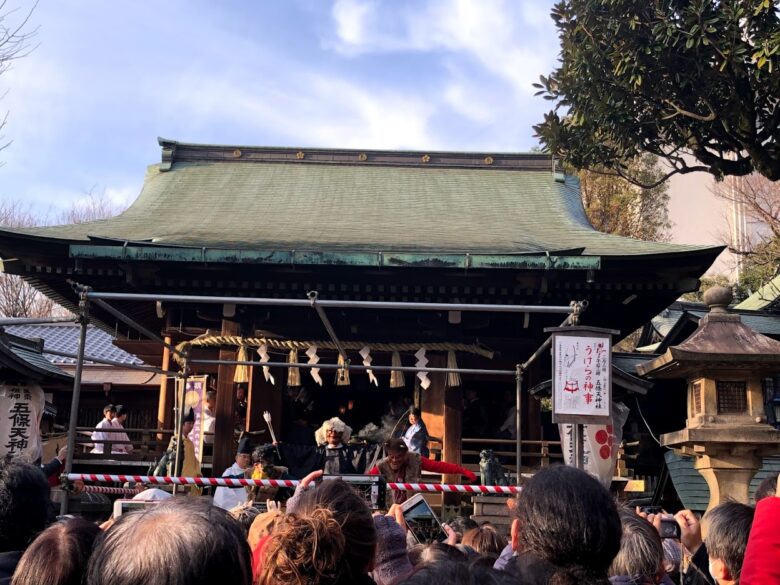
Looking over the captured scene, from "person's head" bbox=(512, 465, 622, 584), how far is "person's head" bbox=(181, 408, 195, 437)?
26.7 feet

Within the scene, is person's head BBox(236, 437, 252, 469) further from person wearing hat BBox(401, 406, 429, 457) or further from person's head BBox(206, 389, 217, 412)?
person wearing hat BBox(401, 406, 429, 457)

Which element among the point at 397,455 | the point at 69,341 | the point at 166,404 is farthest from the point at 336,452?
the point at 69,341

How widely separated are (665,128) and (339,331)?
5.18 m

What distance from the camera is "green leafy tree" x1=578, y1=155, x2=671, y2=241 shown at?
A: 2467 cm

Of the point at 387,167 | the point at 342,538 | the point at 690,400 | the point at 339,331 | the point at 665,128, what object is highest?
the point at 387,167

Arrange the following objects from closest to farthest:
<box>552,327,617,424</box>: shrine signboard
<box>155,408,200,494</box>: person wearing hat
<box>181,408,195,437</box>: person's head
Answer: <box>552,327,617,424</box>: shrine signboard → <box>155,408,200,494</box>: person wearing hat → <box>181,408,195,437</box>: person's head

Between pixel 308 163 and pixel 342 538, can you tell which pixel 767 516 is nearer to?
pixel 342 538

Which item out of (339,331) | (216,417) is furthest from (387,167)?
(216,417)

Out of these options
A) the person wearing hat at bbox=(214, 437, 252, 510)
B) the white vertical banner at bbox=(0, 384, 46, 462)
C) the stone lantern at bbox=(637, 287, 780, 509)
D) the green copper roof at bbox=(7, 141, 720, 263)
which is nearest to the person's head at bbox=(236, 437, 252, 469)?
the person wearing hat at bbox=(214, 437, 252, 510)

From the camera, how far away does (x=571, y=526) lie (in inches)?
88.8

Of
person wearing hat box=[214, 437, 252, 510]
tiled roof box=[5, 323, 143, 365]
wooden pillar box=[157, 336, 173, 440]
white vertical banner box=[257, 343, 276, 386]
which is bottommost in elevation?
person wearing hat box=[214, 437, 252, 510]

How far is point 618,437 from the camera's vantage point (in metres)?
10.3

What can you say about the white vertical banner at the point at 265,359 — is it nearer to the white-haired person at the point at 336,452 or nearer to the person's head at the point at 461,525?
the white-haired person at the point at 336,452

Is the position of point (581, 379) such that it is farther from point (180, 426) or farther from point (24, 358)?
point (24, 358)
